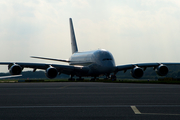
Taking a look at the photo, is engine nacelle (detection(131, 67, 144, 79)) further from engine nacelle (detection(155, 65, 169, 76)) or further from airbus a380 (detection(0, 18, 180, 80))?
engine nacelle (detection(155, 65, 169, 76))

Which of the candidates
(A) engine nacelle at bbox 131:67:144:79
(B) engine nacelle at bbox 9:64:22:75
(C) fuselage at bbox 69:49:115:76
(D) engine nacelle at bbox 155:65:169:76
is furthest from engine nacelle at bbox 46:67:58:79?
(D) engine nacelle at bbox 155:65:169:76

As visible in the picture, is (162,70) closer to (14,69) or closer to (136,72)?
(136,72)

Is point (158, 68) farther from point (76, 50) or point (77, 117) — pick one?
point (77, 117)

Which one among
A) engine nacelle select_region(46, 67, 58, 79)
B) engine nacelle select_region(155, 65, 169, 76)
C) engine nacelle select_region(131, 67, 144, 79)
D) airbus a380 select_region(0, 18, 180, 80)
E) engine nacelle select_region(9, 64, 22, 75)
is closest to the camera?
engine nacelle select_region(9, 64, 22, 75)

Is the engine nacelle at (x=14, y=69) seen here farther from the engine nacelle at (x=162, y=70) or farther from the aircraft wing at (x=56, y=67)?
the engine nacelle at (x=162, y=70)

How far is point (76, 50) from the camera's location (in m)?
58.1

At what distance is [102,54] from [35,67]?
8.90 m

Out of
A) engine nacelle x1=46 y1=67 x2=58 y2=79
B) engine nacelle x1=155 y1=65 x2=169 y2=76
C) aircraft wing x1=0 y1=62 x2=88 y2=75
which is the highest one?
aircraft wing x1=0 y1=62 x2=88 y2=75

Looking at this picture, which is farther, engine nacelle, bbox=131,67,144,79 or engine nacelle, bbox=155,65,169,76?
engine nacelle, bbox=155,65,169,76

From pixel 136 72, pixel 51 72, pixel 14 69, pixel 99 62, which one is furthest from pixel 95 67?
pixel 14 69

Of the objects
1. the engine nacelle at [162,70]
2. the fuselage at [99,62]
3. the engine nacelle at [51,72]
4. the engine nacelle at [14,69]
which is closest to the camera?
the engine nacelle at [14,69]

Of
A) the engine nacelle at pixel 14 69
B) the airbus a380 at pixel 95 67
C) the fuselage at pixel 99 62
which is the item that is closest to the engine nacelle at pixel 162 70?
the airbus a380 at pixel 95 67

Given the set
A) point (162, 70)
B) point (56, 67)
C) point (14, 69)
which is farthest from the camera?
point (56, 67)

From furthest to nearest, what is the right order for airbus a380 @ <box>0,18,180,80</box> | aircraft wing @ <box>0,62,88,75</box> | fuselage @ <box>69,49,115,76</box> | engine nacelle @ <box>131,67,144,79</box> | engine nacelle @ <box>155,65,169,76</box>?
fuselage @ <box>69,49,115,76</box>, engine nacelle @ <box>155,65,169,76</box>, aircraft wing @ <box>0,62,88,75</box>, engine nacelle @ <box>131,67,144,79</box>, airbus a380 @ <box>0,18,180,80</box>
